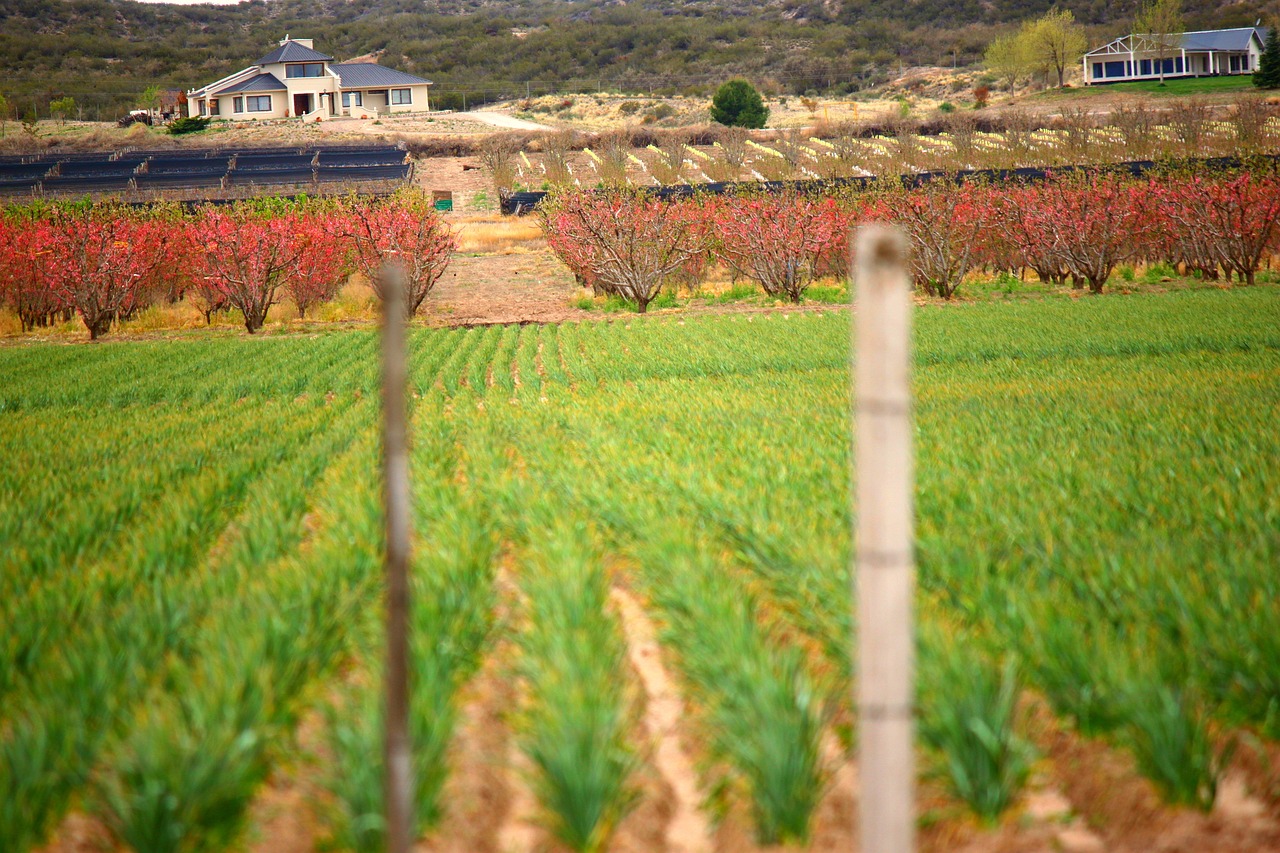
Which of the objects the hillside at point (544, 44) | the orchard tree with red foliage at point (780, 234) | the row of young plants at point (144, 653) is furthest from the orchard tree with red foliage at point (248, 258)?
the hillside at point (544, 44)

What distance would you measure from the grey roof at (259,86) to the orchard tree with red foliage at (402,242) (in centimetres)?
5091

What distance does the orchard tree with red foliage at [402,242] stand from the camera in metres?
24.3

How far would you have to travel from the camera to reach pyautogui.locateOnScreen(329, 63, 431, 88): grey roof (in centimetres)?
7294

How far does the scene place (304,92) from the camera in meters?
69.2

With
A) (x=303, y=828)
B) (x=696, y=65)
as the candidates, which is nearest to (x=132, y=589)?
(x=303, y=828)

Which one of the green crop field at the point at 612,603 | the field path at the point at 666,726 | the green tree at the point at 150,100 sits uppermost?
the green tree at the point at 150,100

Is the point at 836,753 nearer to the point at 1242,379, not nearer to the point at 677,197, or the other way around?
the point at 1242,379

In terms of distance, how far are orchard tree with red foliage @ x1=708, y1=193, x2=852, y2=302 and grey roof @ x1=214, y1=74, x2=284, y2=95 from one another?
177 ft

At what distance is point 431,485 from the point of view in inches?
270

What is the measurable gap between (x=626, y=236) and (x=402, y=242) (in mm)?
5720

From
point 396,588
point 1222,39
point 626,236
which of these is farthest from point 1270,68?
point 396,588

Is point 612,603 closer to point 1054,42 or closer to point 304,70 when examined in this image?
point 304,70

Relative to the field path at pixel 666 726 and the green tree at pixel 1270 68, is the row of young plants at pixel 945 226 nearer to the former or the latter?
the field path at pixel 666 726

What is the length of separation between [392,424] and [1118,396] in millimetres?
9333
